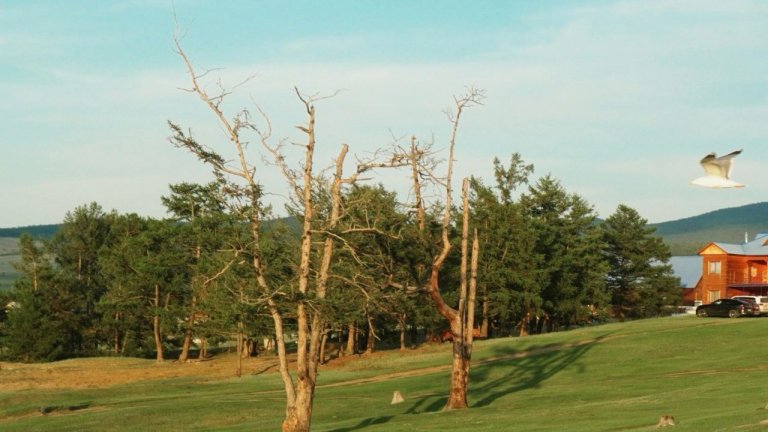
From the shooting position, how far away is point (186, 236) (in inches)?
3585

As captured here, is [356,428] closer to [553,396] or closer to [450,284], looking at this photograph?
[553,396]

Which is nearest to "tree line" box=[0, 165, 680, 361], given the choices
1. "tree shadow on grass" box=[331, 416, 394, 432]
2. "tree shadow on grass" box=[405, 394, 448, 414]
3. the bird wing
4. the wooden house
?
the wooden house

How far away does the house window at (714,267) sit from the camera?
12112 centimetres

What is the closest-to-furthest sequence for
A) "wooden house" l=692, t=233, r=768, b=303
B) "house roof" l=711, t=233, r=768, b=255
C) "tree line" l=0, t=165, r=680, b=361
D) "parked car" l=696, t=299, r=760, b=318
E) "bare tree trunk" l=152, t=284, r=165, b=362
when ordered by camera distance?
1. "parked car" l=696, t=299, r=760, b=318
2. "tree line" l=0, t=165, r=680, b=361
3. "bare tree trunk" l=152, t=284, r=165, b=362
4. "wooden house" l=692, t=233, r=768, b=303
5. "house roof" l=711, t=233, r=768, b=255

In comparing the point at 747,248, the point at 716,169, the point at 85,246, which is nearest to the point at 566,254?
the point at 747,248

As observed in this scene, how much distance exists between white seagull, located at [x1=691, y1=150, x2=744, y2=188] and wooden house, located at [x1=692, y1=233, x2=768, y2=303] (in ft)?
342

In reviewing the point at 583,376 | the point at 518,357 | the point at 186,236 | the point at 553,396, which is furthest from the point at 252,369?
the point at 553,396

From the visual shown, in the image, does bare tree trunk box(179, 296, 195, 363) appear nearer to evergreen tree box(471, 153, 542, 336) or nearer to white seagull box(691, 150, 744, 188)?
evergreen tree box(471, 153, 542, 336)

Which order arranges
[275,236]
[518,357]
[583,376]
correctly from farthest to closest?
[518,357] → [583,376] → [275,236]

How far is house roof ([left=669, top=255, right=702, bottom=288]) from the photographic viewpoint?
146 m

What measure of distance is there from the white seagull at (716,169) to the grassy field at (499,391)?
7.42 meters

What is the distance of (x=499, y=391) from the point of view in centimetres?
5203

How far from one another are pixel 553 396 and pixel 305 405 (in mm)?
16380

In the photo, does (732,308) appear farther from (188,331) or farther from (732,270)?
(188,331)
